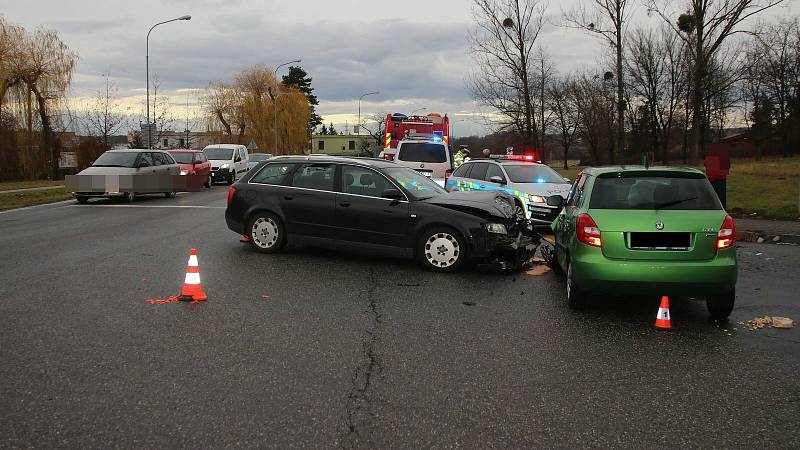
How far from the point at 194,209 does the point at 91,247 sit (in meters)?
7.56

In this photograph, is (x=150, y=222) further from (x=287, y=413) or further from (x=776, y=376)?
(x=776, y=376)

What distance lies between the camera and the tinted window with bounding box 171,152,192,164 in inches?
1034

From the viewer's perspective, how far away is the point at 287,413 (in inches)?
154

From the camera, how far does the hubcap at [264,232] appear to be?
10.0m

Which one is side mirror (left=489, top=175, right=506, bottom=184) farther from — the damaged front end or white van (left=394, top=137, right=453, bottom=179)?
white van (left=394, top=137, right=453, bottom=179)

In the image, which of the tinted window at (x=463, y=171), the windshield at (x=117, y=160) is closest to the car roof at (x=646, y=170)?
the tinted window at (x=463, y=171)

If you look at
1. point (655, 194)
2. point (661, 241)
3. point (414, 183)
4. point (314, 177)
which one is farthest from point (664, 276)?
point (314, 177)

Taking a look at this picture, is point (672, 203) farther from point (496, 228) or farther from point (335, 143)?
point (335, 143)

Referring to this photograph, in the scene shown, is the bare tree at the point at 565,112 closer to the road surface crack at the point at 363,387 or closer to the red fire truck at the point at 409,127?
the red fire truck at the point at 409,127

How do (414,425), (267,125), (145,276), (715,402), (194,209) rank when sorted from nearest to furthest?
1. (414,425)
2. (715,402)
3. (145,276)
4. (194,209)
5. (267,125)

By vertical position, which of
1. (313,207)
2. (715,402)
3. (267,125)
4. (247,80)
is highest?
(247,80)

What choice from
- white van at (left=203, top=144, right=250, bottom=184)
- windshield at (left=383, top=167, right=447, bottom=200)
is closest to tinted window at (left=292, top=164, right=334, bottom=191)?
windshield at (left=383, top=167, right=447, bottom=200)

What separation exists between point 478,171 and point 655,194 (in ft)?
29.4

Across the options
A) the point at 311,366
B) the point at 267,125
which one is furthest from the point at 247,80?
the point at 311,366
